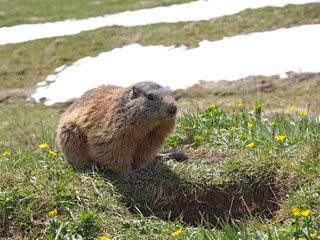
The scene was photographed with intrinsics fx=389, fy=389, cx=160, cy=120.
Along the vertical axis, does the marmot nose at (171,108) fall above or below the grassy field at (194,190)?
above

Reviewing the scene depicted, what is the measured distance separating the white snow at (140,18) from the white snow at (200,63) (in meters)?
1.90

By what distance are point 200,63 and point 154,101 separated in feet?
25.7

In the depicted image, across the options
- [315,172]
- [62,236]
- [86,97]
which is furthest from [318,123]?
[62,236]

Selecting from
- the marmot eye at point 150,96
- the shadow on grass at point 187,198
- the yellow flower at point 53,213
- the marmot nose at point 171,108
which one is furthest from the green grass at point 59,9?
the yellow flower at point 53,213

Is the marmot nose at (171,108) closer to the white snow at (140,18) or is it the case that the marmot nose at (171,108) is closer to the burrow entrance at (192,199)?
the burrow entrance at (192,199)

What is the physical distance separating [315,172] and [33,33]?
14100 mm

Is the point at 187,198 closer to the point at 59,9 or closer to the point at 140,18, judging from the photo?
the point at 140,18

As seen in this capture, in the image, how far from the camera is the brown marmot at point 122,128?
15.0 ft

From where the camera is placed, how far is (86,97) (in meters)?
5.38

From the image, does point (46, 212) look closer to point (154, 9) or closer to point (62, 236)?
point (62, 236)

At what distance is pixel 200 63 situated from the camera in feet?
39.8

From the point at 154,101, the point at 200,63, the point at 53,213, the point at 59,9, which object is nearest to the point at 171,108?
the point at 154,101

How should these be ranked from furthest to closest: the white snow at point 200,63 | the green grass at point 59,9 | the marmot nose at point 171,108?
the green grass at point 59,9
the white snow at point 200,63
the marmot nose at point 171,108

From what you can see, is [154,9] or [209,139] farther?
[154,9]
